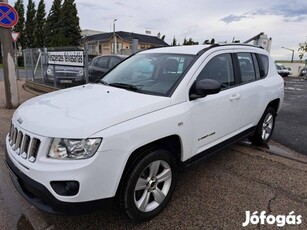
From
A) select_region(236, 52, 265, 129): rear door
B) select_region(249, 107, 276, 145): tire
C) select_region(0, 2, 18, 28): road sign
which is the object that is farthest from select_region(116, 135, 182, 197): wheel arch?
select_region(0, 2, 18, 28): road sign

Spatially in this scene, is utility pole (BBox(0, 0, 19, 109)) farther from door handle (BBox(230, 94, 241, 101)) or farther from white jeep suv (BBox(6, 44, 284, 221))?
door handle (BBox(230, 94, 241, 101))

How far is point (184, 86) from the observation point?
2.91 metres

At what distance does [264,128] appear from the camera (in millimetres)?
4824

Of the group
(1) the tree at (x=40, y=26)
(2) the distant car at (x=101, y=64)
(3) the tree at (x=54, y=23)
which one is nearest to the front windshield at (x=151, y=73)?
(2) the distant car at (x=101, y=64)

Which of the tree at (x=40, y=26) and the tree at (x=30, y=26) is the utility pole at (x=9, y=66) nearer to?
the tree at (x=40, y=26)

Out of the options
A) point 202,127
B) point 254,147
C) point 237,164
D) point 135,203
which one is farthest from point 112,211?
point 254,147

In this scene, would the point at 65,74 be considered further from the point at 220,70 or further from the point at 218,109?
the point at 218,109

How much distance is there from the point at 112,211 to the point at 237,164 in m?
2.17

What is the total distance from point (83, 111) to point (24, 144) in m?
0.61

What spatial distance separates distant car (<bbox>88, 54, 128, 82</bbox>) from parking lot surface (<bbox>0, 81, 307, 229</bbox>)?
234 inches

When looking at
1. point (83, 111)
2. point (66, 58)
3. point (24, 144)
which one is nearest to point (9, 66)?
point (66, 58)

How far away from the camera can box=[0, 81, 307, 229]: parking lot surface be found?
2707 millimetres

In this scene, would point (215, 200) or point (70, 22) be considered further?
point (70, 22)

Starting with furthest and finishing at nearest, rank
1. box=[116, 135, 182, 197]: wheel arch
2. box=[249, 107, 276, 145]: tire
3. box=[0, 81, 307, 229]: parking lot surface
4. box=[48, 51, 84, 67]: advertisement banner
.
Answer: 1. box=[48, 51, 84, 67]: advertisement banner
2. box=[249, 107, 276, 145]: tire
3. box=[0, 81, 307, 229]: parking lot surface
4. box=[116, 135, 182, 197]: wheel arch
